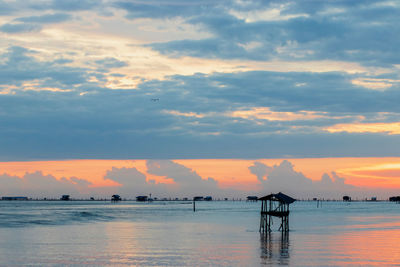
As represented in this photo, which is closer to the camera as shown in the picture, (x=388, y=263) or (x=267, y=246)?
(x=388, y=263)

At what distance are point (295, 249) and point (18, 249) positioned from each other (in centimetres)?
2861

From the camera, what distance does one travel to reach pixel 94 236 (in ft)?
245

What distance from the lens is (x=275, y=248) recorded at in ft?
193

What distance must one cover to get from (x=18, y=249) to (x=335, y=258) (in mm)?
31759

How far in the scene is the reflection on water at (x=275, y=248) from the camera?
48975 millimetres

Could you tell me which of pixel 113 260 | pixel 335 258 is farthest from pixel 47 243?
pixel 335 258

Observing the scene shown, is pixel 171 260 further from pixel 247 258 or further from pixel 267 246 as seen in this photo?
pixel 267 246

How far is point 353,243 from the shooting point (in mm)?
63938

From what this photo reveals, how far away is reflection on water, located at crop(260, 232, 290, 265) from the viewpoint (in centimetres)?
4897

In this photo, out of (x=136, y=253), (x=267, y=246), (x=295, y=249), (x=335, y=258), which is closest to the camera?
(x=335, y=258)

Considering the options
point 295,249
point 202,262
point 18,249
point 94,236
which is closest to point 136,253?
point 202,262

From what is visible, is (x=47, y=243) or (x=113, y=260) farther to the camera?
(x=47, y=243)

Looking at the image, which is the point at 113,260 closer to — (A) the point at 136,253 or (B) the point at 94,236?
(A) the point at 136,253

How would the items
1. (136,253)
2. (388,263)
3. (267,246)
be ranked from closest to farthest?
1. (388,263)
2. (136,253)
3. (267,246)
